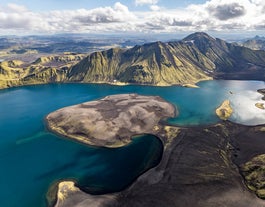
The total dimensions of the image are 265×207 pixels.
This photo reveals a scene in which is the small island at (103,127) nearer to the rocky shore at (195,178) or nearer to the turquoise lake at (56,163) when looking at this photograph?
the rocky shore at (195,178)

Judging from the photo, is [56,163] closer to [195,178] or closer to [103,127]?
[103,127]

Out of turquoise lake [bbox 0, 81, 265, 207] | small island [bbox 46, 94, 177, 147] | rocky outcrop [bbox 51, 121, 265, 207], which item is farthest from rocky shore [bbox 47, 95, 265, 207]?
turquoise lake [bbox 0, 81, 265, 207]

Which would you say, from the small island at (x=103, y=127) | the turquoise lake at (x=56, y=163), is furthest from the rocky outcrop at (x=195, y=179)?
the small island at (x=103, y=127)

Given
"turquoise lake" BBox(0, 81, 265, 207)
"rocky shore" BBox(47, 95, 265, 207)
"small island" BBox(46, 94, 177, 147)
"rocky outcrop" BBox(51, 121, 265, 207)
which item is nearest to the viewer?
"rocky outcrop" BBox(51, 121, 265, 207)

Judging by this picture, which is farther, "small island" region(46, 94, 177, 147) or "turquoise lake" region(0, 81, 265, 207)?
"small island" region(46, 94, 177, 147)

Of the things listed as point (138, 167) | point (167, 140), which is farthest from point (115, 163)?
point (167, 140)

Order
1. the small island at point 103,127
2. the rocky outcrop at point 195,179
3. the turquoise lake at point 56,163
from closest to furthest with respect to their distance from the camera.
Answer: the rocky outcrop at point 195,179 → the turquoise lake at point 56,163 → the small island at point 103,127

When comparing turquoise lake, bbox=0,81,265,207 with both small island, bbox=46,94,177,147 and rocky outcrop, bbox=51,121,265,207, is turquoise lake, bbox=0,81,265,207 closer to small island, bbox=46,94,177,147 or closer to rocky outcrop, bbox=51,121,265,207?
small island, bbox=46,94,177,147

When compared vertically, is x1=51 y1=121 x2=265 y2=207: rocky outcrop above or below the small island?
above

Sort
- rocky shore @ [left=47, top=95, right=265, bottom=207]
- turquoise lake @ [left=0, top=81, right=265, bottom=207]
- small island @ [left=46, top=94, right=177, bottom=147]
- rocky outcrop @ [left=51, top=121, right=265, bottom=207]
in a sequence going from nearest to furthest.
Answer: rocky outcrop @ [left=51, top=121, right=265, bottom=207] → rocky shore @ [left=47, top=95, right=265, bottom=207] → turquoise lake @ [left=0, top=81, right=265, bottom=207] → small island @ [left=46, top=94, right=177, bottom=147]

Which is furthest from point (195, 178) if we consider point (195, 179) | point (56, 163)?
point (56, 163)
